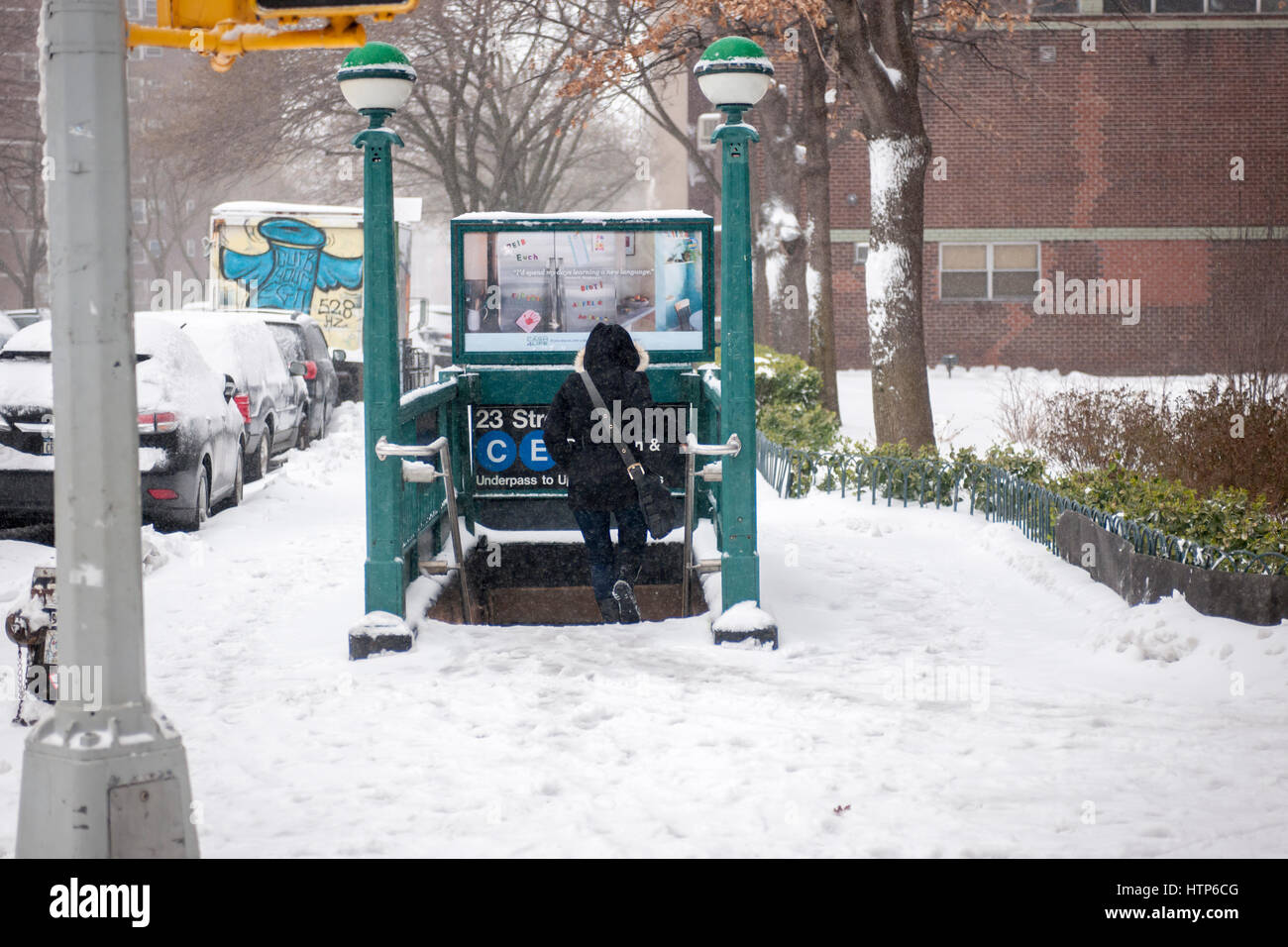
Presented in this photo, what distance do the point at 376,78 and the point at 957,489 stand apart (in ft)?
20.5

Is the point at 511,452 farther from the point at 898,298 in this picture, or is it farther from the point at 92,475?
the point at 92,475

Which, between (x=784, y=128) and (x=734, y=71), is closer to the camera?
(x=734, y=71)

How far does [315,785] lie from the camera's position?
5.15 m

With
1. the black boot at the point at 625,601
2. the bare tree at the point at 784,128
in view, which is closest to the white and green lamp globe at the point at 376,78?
the black boot at the point at 625,601

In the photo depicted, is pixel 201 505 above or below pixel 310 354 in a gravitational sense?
below

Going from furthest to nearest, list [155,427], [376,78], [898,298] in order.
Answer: [898,298], [155,427], [376,78]

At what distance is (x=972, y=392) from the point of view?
25.8 meters

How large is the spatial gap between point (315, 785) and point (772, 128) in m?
17.8

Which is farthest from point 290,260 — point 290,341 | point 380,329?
point 380,329

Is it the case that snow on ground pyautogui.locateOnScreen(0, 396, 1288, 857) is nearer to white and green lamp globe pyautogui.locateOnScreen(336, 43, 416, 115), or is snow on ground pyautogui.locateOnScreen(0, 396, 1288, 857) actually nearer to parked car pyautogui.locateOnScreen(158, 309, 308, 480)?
white and green lamp globe pyautogui.locateOnScreen(336, 43, 416, 115)

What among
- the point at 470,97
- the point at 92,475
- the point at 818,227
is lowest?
the point at 92,475

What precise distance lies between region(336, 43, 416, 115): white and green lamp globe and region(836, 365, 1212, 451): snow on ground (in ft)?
28.0

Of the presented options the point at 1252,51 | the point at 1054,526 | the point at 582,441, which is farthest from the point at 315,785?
the point at 1252,51
